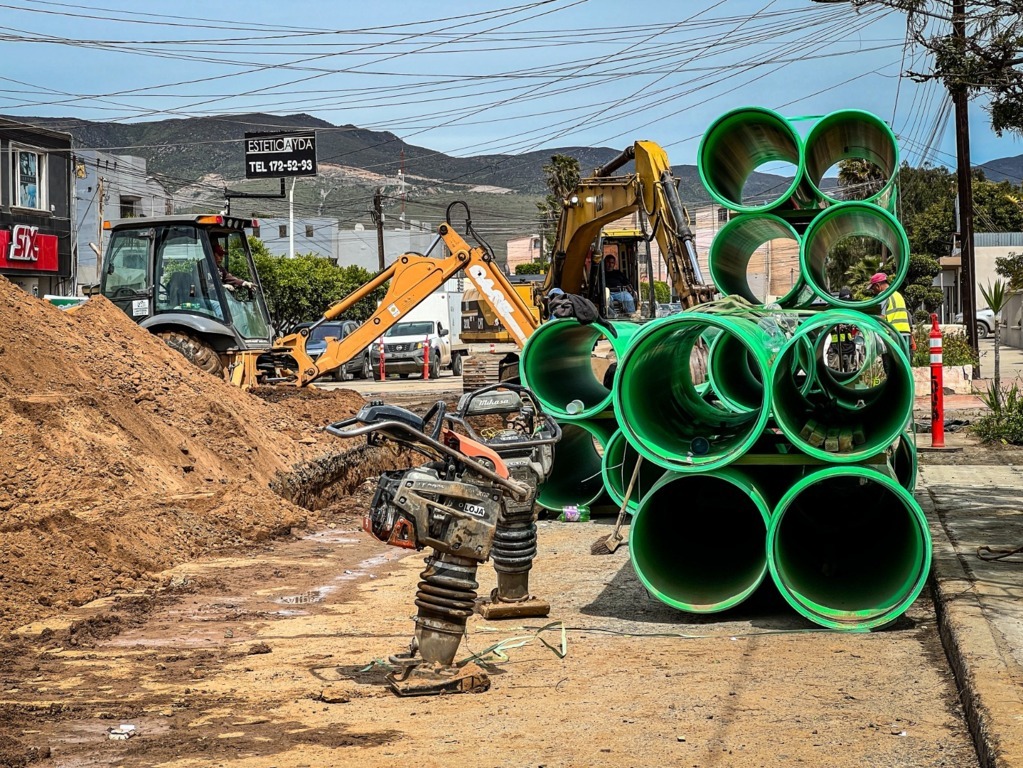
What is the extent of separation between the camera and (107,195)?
57.8 meters

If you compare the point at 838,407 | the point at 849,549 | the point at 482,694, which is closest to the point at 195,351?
the point at 838,407

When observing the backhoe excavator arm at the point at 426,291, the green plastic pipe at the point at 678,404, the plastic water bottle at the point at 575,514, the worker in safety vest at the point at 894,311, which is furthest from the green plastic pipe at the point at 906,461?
the backhoe excavator arm at the point at 426,291

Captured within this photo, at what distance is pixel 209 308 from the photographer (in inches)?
759

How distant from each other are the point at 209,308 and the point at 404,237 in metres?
82.4

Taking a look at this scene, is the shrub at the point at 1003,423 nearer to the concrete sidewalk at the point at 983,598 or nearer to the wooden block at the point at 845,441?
the concrete sidewalk at the point at 983,598

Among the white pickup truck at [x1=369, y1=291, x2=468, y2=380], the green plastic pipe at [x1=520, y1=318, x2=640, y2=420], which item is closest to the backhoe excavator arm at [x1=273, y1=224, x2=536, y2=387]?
the green plastic pipe at [x1=520, y1=318, x2=640, y2=420]

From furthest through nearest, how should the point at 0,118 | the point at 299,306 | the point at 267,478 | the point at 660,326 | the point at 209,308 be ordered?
the point at 299,306 < the point at 0,118 < the point at 209,308 < the point at 267,478 < the point at 660,326

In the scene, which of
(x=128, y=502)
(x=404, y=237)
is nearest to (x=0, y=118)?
(x=128, y=502)

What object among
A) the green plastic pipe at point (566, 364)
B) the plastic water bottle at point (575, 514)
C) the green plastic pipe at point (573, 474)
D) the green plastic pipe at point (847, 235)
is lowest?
the plastic water bottle at point (575, 514)

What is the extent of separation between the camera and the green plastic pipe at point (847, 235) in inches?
332

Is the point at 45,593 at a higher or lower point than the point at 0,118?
Result: lower

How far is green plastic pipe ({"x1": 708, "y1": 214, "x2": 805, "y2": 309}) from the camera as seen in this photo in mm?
9523

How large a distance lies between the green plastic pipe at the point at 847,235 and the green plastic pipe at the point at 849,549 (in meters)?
1.25

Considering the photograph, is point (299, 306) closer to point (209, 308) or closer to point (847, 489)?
point (209, 308)
